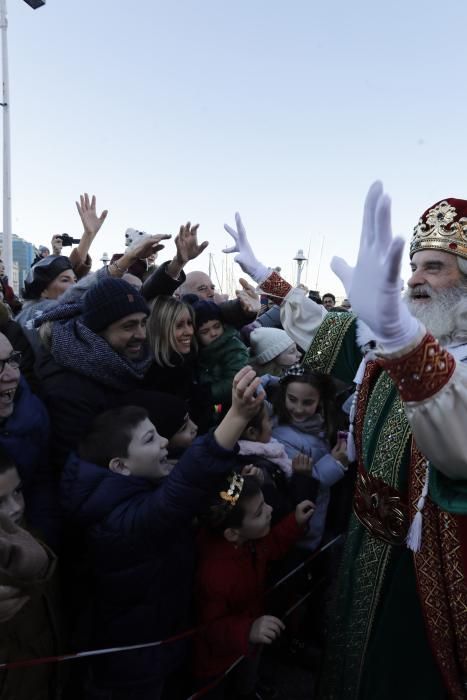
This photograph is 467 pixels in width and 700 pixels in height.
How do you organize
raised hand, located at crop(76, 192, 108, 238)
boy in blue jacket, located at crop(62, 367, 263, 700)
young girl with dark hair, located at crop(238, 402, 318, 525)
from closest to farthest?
boy in blue jacket, located at crop(62, 367, 263, 700) → young girl with dark hair, located at crop(238, 402, 318, 525) → raised hand, located at crop(76, 192, 108, 238)

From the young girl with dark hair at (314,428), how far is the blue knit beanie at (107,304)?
1157 millimetres

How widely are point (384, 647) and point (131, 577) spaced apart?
0.89 meters

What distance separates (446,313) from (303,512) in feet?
3.89

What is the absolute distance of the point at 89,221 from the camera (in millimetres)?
3430

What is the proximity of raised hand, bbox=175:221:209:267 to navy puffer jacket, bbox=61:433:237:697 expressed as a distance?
4.78ft

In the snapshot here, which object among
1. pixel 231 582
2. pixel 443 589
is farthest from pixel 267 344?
pixel 443 589

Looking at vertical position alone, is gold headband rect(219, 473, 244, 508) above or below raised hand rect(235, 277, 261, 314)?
below

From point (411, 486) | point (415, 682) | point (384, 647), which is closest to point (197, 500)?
point (411, 486)

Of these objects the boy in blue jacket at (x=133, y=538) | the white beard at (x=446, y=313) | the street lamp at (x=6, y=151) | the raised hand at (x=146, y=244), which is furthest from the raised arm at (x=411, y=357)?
the street lamp at (x=6, y=151)

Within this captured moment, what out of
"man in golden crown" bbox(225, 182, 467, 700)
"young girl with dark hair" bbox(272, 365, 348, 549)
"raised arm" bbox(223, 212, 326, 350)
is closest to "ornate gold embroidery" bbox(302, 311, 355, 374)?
"raised arm" bbox(223, 212, 326, 350)

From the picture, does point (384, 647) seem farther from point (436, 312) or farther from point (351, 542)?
point (436, 312)

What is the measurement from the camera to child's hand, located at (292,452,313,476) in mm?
2572

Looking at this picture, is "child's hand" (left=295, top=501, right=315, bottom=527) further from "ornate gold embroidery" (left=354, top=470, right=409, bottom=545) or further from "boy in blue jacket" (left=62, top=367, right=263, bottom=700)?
"boy in blue jacket" (left=62, top=367, right=263, bottom=700)

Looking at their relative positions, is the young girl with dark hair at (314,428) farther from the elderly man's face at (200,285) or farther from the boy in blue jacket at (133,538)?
the elderly man's face at (200,285)
